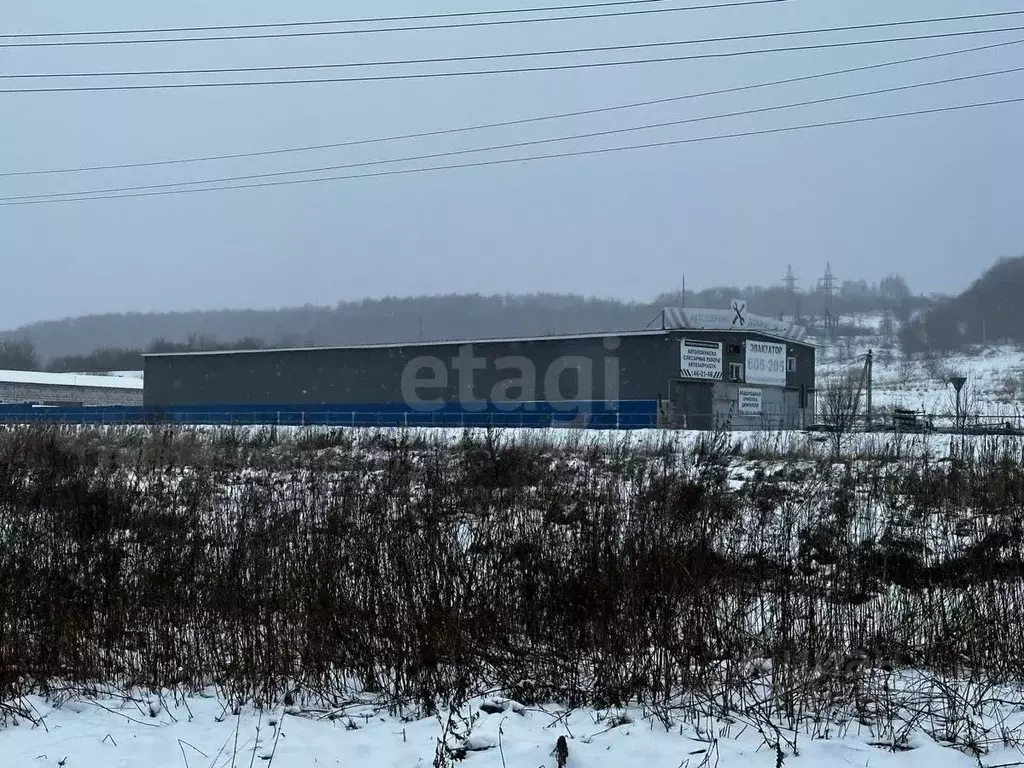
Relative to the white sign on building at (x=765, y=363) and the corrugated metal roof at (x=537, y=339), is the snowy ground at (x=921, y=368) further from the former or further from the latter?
the corrugated metal roof at (x=537, y=339)

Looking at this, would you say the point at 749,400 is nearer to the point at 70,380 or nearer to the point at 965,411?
the point at 965,411

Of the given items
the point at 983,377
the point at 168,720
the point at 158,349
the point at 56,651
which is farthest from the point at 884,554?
the point at 983,377

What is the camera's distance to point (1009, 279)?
102312 millimetres

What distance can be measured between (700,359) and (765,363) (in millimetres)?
4440

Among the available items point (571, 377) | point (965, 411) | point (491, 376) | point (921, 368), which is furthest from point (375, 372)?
point (921, 368)

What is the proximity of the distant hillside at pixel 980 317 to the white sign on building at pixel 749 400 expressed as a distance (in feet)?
234

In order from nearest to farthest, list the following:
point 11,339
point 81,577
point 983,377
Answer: point 81,577 → point 983,377 → point 11,339

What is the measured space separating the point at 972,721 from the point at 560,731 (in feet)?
8.64

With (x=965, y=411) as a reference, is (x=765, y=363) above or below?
above

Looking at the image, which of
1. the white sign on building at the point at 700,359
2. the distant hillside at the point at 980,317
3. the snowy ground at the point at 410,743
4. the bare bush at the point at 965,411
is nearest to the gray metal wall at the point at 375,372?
Result: the white sign on building at the point at 700,359

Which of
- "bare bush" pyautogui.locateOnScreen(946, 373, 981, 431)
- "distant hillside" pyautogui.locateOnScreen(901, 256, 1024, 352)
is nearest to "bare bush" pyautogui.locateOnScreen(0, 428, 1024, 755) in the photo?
"bare bush" pyautogui.locateOnScreen(946, 373, 981, 431)

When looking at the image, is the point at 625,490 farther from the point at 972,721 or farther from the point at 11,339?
the point at 11,339

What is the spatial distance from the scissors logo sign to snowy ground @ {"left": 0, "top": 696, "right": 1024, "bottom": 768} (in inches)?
1419

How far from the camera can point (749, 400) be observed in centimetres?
4162
